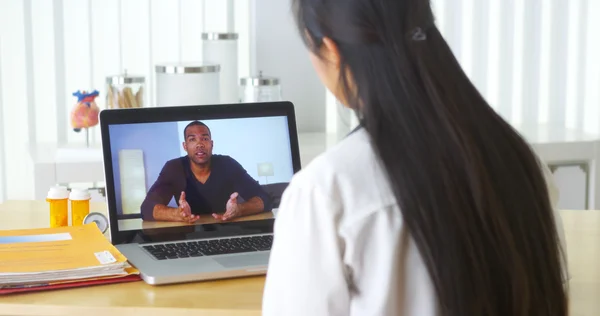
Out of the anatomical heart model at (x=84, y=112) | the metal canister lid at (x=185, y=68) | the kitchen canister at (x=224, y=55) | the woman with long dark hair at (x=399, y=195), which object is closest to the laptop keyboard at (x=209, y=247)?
the woman with long dark hair at (x=399, y=195)

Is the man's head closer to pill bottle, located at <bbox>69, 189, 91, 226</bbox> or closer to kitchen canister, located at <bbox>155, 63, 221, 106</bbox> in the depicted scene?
pill bottle, located at <bbox>69, 189, 91, 226</bbox>

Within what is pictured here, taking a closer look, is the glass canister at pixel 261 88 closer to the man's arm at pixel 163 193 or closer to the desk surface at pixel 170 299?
the man's arm at pixel 163 193

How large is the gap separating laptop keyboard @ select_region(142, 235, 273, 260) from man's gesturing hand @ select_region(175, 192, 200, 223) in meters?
0.04

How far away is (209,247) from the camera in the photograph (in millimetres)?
1561

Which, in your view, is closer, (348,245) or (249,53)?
(348,245)

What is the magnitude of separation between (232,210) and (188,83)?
1.19 m

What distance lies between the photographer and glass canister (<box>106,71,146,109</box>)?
2.75 metres

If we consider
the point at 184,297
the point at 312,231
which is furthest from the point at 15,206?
the point at 312,231

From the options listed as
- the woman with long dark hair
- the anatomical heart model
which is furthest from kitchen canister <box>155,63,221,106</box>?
the woman with long dark hair

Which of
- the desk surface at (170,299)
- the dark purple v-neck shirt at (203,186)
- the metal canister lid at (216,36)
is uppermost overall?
the metal canister lid at (216,36)

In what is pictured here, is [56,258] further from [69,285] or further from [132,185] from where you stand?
[132,185]

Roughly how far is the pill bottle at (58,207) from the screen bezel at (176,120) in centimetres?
13

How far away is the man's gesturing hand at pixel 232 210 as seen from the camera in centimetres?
163

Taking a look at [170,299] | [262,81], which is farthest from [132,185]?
[262,81]
